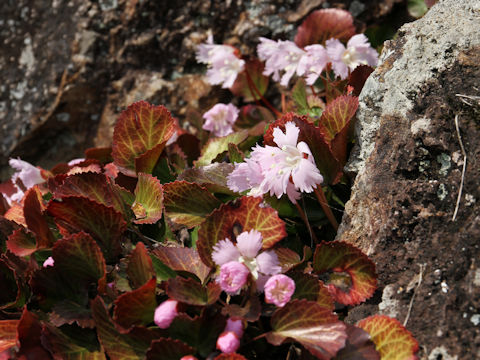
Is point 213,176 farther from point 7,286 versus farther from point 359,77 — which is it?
point 7,286

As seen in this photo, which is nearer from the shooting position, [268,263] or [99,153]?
[268,263]

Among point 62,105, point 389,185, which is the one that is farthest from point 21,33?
point 389,185

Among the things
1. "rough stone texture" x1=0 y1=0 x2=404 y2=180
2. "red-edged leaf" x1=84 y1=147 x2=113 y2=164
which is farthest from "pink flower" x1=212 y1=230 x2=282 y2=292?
"rough stone texture" x1=0 y1=0 x2=404 y2=180

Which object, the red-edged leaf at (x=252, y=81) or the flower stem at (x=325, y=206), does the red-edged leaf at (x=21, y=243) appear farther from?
the red-edged leaf at (x=252, y=81)

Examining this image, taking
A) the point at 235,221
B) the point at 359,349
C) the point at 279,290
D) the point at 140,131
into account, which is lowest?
the point at 359,349

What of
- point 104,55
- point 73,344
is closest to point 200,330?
point 73,344

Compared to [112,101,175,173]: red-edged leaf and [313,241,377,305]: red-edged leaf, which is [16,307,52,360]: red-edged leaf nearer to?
[112,101,175,173]: red-edged leaf
